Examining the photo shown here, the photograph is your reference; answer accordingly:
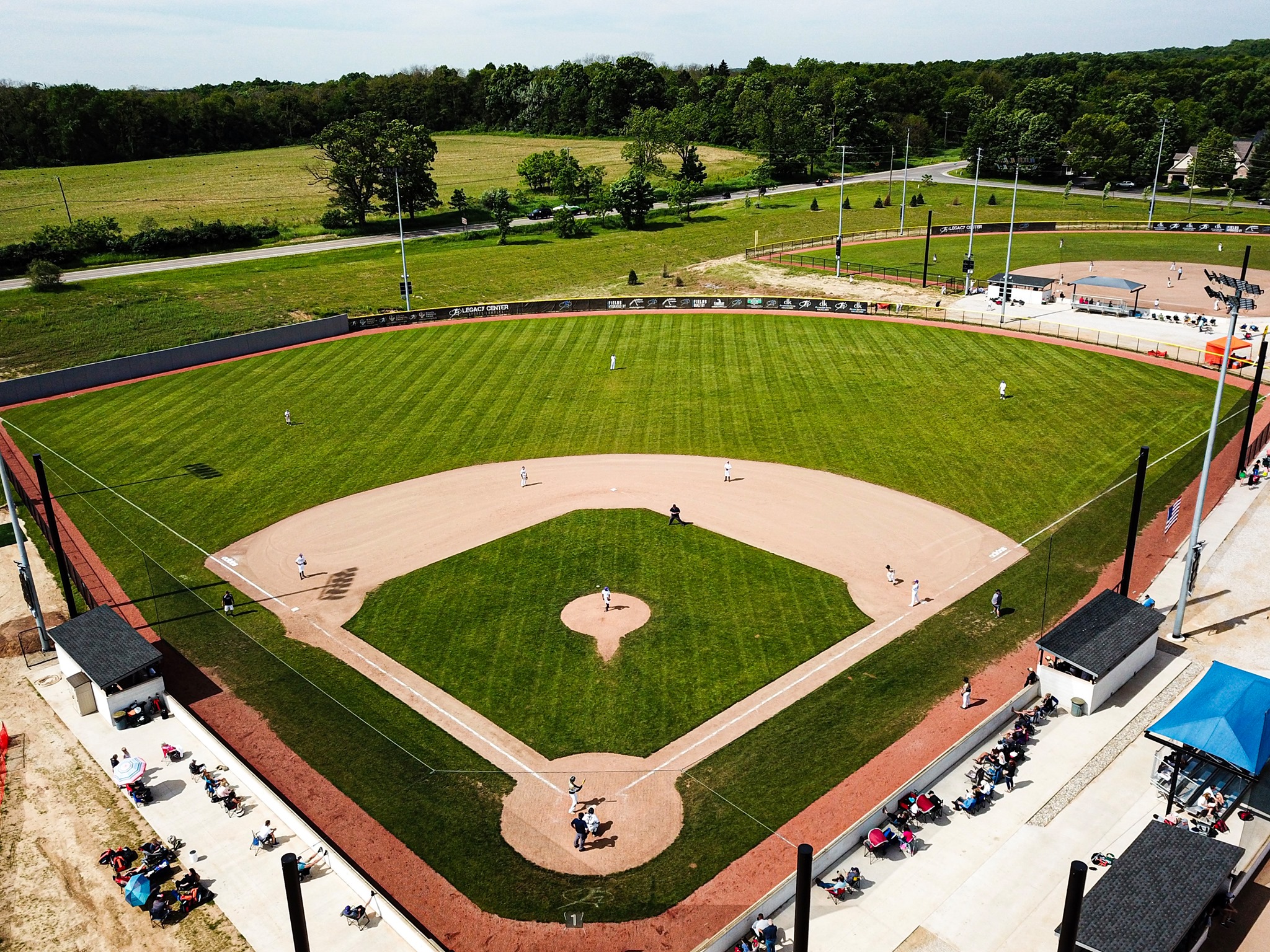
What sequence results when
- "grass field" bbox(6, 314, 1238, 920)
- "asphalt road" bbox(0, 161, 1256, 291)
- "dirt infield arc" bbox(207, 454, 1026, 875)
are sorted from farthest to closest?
"asphalt road" bbox(0, 161, 1256, 291)
"grass field" bbox(6, 314, 1238, 920)
"dirt infield arc" bbox(207, 454, 1026, 875)

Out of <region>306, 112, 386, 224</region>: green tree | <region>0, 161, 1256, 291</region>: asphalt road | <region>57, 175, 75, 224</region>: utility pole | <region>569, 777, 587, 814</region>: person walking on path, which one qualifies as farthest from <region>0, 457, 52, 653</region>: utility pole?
<region>57, 175, 75, 224</region>: utility pole

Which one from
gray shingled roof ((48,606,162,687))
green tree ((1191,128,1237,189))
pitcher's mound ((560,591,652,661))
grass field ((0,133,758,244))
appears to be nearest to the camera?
gray shingled roof ((48,606,162,687))

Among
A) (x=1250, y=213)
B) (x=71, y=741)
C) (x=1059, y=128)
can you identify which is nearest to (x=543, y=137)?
(x=1059, y=128)

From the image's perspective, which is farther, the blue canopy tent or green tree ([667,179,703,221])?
green tree ([667,179,703,221])

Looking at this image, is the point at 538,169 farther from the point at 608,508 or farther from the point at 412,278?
the point at 608,508

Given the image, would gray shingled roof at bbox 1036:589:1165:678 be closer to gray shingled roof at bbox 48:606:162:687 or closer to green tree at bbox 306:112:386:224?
gray shingled roof at bbox 48:606:162:687

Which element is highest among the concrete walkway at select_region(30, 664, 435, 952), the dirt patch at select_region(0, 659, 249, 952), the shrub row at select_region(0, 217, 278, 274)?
the shrub row at select_region(0, 217, 278, 274)

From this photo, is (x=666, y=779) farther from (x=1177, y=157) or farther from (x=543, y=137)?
(x=543, y=137)
